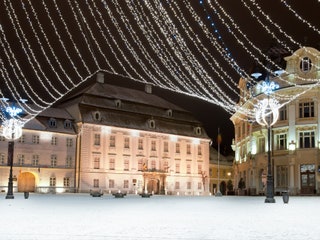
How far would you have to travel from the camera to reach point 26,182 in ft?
222

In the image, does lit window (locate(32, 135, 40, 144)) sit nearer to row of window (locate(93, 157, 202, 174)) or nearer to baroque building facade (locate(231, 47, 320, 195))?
row of window (locate(93, 157, 202, 174))

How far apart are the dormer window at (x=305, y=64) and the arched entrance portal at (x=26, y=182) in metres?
36.2

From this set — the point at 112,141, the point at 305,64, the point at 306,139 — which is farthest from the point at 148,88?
the point at 306,139

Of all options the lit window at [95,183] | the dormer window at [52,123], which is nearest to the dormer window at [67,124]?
the dormer window at [52,123]

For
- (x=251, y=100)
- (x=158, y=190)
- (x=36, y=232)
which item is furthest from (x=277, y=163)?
(x=36, y=232)

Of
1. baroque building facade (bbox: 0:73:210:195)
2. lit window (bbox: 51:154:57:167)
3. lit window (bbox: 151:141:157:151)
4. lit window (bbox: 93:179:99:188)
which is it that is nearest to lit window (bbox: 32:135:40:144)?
baroque building facade (bbox: 0:73:210:195)

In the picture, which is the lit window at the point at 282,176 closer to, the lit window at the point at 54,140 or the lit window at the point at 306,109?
the lit window at the point at 306,109

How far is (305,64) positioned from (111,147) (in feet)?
97.5

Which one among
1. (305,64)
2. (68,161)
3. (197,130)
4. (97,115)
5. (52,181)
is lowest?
(52,181)

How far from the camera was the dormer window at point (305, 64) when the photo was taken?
53753 millimetres

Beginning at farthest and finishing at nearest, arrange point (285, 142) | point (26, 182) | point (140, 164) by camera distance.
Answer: point (140, 164)
point (26, 182)
point (285, 142)

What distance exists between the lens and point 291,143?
Answer: 5372cm

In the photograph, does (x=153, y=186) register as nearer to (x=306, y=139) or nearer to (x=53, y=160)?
(x=53, y=160)

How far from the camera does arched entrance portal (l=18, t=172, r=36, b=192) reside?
6725 cm
